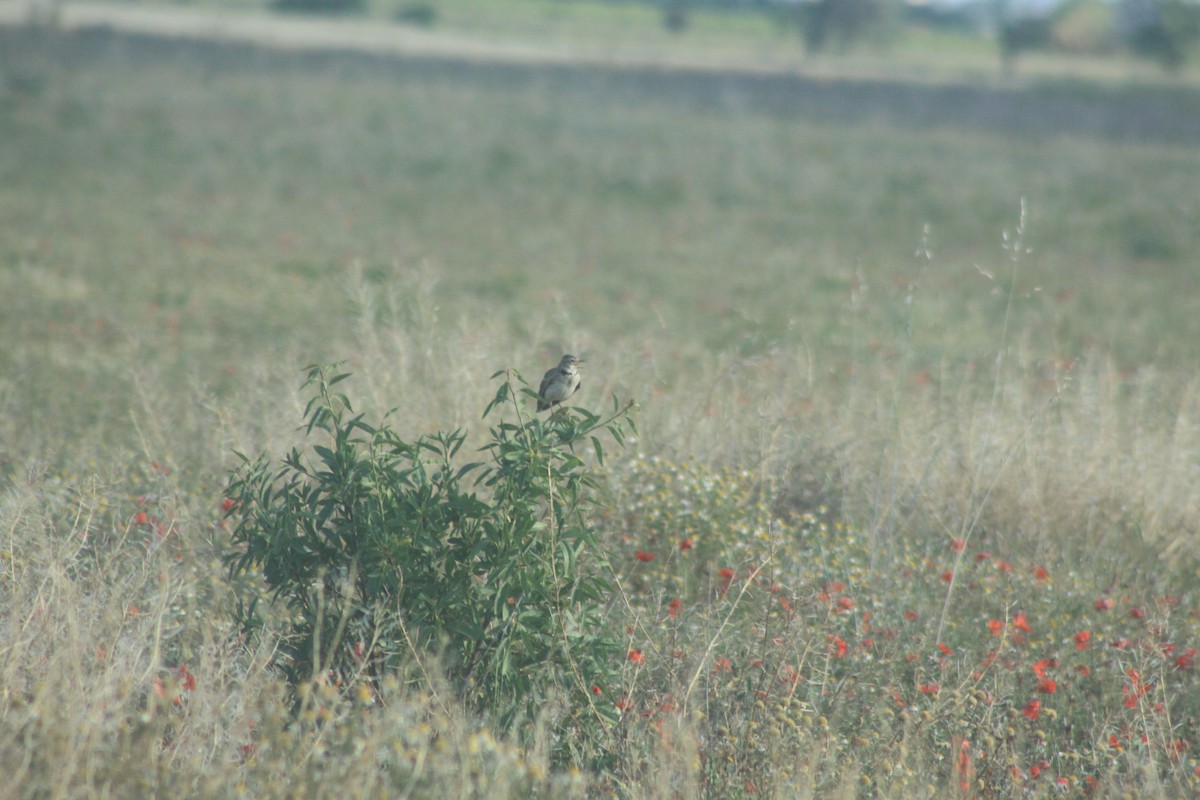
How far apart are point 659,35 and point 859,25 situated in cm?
921

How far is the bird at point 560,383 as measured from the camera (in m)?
3.90

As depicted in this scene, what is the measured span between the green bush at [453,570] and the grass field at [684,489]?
5.9 inches

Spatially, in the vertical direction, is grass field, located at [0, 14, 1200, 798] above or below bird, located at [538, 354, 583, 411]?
below

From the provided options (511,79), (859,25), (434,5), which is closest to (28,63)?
(511,79)

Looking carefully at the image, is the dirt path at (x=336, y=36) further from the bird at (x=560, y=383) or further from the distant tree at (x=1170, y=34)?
the bird at (x=560, y=383)

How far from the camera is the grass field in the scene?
309 centimetres

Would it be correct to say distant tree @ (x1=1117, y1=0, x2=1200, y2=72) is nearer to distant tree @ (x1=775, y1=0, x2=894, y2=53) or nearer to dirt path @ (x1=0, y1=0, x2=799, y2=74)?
distant tree @ (x1=775, y1=0, x2=894, y2=53)

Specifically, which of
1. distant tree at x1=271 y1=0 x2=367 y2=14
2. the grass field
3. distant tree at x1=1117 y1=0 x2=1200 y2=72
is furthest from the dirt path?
the grass field

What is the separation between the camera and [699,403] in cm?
582

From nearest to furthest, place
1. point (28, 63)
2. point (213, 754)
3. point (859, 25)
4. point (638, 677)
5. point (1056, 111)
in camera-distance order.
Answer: point (213, 754) → point (638, 677) → point (28, 63) → point (1056, 111) → point (859, 25)

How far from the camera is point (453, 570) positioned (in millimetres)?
3400

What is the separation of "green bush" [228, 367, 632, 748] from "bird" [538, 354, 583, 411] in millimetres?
548

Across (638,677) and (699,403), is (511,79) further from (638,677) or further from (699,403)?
(638,677)

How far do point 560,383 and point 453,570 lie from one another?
0.85m
